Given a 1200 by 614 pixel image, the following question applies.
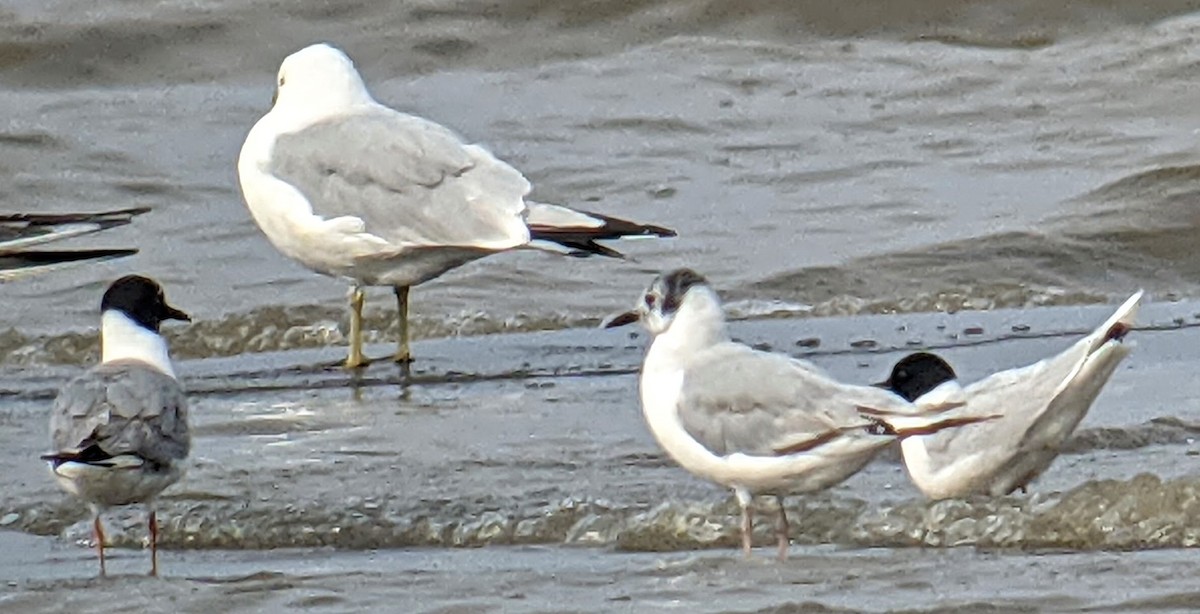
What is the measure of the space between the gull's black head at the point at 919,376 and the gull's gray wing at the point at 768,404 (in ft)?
2.17

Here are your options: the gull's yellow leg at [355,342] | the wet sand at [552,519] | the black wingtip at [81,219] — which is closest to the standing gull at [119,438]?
the wet sand at [552,519]

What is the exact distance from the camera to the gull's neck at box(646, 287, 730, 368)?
6.65 metres

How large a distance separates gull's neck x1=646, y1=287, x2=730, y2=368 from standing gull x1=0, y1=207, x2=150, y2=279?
280 centimetres

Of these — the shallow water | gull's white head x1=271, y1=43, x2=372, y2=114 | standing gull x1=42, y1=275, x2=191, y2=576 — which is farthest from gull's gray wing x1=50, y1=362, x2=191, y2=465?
the shallow water

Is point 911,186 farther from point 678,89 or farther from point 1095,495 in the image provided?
point 1095,495

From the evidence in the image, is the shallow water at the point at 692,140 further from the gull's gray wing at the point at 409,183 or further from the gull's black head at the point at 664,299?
the gull's black head at the point at 664,299

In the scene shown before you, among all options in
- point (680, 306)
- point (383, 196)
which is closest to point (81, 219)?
point (383, 196)

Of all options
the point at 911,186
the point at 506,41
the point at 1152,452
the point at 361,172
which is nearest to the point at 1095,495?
the point at 1152,452

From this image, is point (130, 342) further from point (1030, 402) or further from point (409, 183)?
point (1030, 402)

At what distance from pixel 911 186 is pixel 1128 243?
1.30m

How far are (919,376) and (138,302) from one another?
2204mm

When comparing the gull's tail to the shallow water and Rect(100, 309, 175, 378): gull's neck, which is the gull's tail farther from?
Rect(100, 309, 175, 378): gull's neck

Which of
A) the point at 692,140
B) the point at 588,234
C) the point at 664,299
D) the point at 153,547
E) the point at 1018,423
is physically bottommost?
the point at 153,547

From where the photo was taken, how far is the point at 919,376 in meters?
7.12
